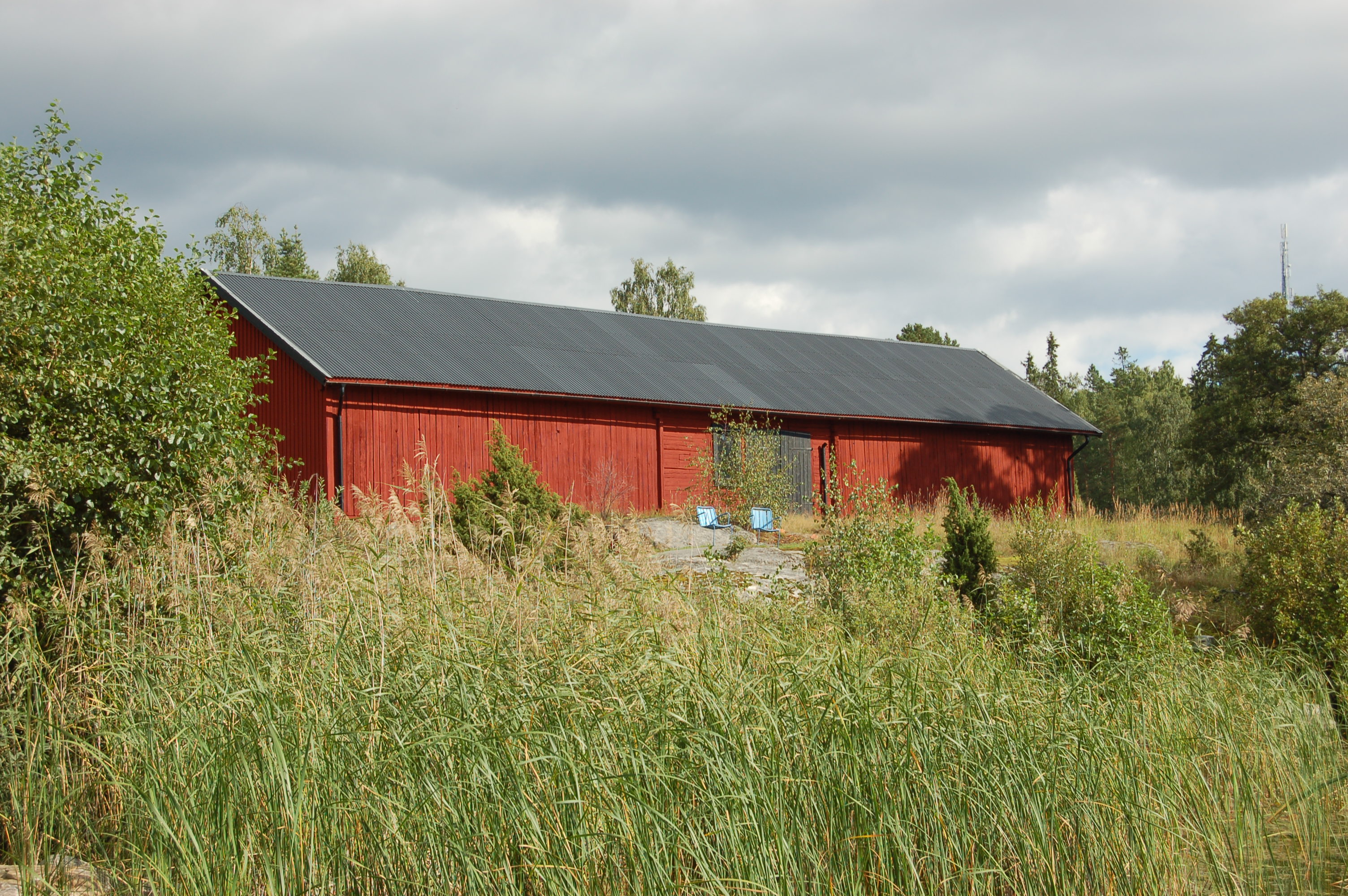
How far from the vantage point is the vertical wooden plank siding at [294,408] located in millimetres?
17188

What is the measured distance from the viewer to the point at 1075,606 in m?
9.09

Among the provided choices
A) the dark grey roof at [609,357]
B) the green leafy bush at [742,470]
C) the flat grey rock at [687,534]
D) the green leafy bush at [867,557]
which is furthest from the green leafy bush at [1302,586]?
the dark grey roof at [609,357]

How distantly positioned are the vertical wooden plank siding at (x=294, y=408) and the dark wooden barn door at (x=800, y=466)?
27.8 feet

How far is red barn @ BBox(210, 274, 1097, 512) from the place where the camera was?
1750cm

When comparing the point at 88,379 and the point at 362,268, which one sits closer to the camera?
the point at 88,379

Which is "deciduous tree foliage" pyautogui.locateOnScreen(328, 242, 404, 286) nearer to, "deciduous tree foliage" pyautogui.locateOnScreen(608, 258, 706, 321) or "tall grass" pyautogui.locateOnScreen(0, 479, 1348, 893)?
"deciduous tree foliage" pyautogui.locateOnScreen(608, 258, 706, 321)

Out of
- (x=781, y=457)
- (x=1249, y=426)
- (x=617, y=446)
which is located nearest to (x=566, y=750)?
(x=617, y=446)

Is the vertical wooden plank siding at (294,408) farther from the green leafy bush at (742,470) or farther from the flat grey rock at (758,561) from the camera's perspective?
the flat grey rock at (758,561)

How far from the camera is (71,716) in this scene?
572cm

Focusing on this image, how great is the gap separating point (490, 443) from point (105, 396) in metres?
7.49

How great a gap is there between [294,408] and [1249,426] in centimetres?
2320

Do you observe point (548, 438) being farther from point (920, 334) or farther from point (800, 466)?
point (920, 334)

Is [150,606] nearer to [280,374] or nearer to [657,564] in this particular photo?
[657,564]

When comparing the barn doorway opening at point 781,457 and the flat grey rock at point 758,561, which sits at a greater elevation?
the barn doorway opening at point 781,457
